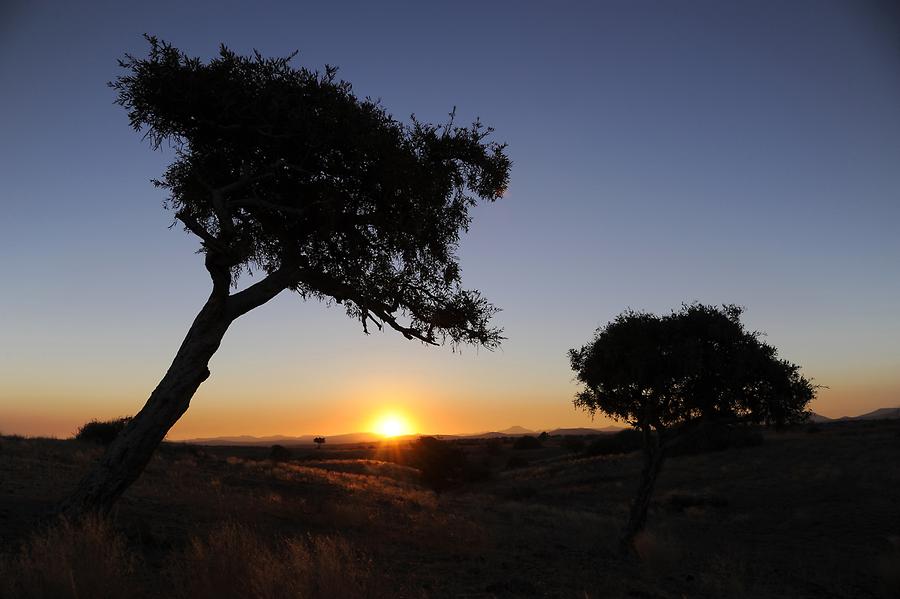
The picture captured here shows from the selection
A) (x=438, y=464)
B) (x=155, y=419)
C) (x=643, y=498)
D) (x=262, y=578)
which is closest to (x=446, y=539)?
(x=643, y=498)

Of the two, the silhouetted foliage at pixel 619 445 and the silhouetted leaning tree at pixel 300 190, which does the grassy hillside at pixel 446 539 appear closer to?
the silhouetted leaning tree at pixel 300 190

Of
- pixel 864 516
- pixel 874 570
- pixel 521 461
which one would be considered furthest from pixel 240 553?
pixel 521 461

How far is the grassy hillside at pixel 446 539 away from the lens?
7.10m

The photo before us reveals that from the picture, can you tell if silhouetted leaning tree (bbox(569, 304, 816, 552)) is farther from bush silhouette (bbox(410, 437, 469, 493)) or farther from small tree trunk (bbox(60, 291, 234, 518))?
bush silhouette (bbox(410, 437, 469, 493))

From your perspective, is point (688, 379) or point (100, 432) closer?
point (688, 379)

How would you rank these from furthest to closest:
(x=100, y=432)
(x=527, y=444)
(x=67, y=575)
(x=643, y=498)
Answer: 1. (x=527, y=444)
2. (x=100, y=432)
3. (x=643, y=498)
4. (x=67, y=575)

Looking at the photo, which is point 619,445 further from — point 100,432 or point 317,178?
point 317,178

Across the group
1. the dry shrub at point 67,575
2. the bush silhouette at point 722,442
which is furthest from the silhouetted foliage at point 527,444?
the dry shrub at point 67,575

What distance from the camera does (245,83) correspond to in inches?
490

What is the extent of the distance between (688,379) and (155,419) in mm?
16347

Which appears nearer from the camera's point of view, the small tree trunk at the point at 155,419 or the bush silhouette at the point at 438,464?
the small tree trunk at the point at 155,419

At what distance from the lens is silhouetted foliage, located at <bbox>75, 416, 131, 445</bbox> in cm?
4340

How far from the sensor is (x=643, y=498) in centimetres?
1888

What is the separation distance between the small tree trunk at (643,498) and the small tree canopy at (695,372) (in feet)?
2.94
